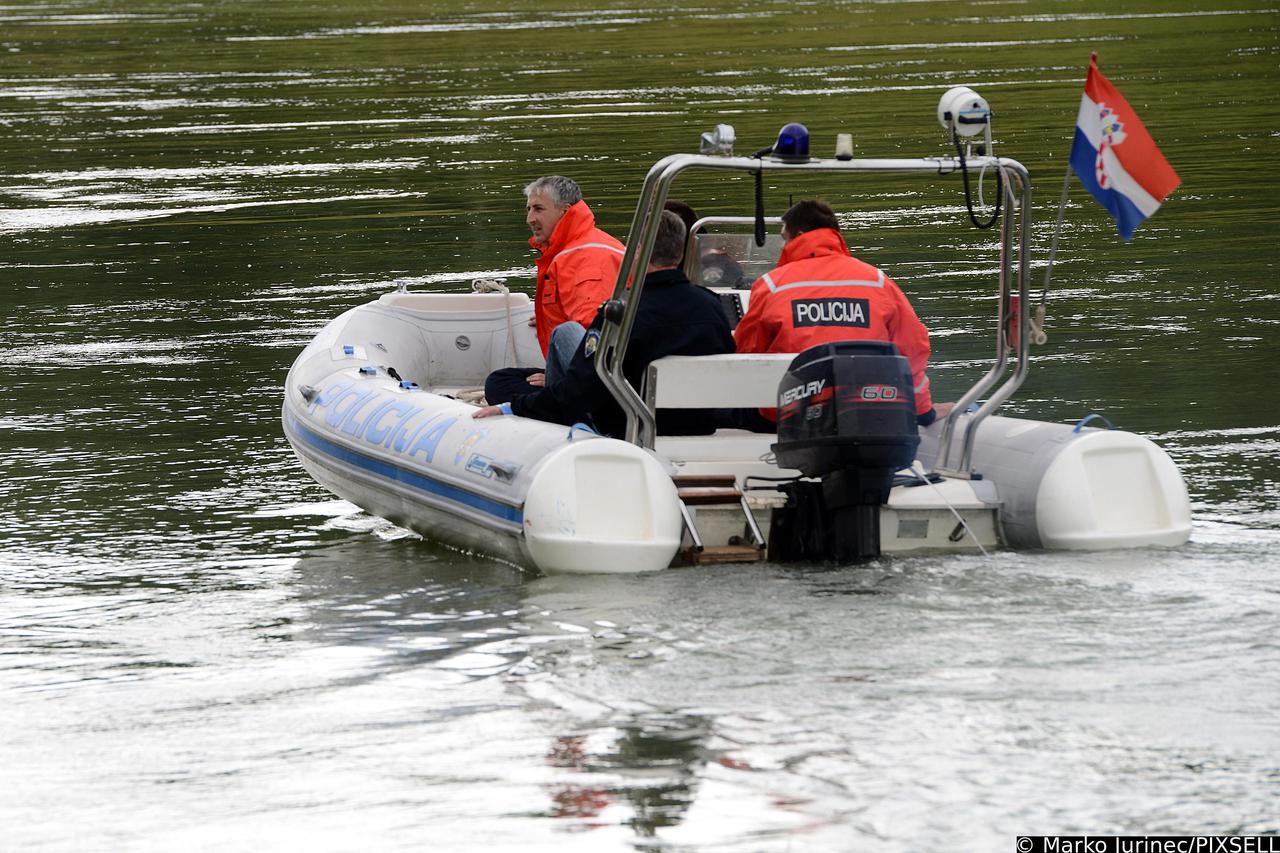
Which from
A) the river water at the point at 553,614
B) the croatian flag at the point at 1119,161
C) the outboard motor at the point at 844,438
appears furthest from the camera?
the croatian flag at the point at 1119,161

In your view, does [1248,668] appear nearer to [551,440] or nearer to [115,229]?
[551,440]

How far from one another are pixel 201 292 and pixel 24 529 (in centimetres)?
674

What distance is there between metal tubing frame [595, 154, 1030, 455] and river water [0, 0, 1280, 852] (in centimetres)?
59

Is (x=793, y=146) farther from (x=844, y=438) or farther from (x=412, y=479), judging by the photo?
(x=412, y=479)

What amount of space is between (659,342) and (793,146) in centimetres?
79

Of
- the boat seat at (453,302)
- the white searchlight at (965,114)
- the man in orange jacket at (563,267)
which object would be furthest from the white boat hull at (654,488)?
the boat seat at (453,302)

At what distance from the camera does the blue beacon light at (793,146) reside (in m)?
5.98

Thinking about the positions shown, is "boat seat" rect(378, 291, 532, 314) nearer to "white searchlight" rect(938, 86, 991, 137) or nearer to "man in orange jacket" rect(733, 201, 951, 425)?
"man in orange jacket" rect(733, 201, 951, 425)

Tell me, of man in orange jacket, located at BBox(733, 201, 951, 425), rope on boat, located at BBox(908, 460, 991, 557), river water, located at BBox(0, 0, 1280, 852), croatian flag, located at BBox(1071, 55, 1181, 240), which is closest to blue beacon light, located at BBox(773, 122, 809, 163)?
man in orange jacket, located at BBox(733, 201, 951, 425)

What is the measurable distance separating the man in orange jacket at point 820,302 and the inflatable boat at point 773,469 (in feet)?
0.43

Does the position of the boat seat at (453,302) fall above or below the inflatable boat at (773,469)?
above

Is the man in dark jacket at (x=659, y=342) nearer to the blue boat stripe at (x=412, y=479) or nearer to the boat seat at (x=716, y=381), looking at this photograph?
the boat seat at (x=716, y=381)

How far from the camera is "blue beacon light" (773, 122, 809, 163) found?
19.6ft

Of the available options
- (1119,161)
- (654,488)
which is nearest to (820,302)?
(654,488)
